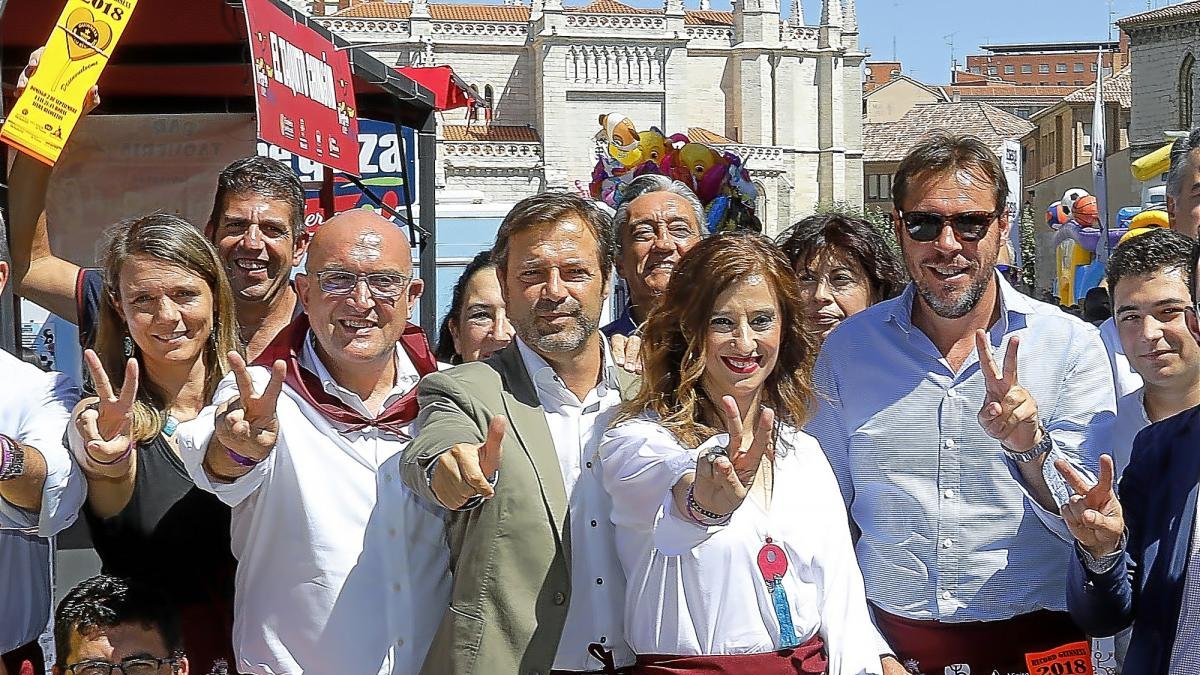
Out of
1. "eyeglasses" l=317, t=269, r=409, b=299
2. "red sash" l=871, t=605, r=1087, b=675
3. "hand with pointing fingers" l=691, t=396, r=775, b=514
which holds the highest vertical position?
"eyeglasses" l=317, t=269, r=409, b=299

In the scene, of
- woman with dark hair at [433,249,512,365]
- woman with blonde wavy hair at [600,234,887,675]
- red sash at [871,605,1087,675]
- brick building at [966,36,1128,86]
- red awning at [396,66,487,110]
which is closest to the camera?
woman with blonde wavy hair at [600,234,887,675]

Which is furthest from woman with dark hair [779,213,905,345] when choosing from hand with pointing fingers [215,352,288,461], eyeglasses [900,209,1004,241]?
hand with pointing fingers [215,352,288,461]

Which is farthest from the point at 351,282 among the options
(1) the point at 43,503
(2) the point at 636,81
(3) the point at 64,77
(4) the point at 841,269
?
(2) the point at 636,81

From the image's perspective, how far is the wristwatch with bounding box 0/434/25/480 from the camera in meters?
2.62

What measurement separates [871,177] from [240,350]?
7411 cm

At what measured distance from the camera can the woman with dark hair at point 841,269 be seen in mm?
4121

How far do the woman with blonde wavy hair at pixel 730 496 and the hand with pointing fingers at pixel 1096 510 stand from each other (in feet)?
1.60

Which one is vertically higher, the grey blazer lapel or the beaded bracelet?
the grey blazer lapel

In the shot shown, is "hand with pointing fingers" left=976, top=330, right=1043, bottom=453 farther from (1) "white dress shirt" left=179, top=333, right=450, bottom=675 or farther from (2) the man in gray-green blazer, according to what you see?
(1) "white dress shirt" left=179, top=333, right=450, bottom=675

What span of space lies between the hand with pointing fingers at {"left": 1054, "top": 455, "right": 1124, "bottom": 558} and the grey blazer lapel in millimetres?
1099

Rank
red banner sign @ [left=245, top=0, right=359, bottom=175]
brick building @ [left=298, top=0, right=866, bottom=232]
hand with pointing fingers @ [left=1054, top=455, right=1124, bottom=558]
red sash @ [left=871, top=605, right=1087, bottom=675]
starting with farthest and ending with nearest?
brick building @ [left=298, top=0, right=866, bottom=232]
red banner sign @ [left=245, top=0, right=359, bottom=175]
red sash @ [left=871, top=605, right=1087, bottom=675]
hand with pointing fingers @ [left=1054, top=455, right=1124, bottom=558]

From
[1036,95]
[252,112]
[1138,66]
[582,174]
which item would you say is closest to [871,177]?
[1036,95]

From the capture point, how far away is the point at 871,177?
245ft

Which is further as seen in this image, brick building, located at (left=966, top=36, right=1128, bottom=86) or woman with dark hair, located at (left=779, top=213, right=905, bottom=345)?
brick building, located at (left=966, top=36, right=1128, bottom=86)
